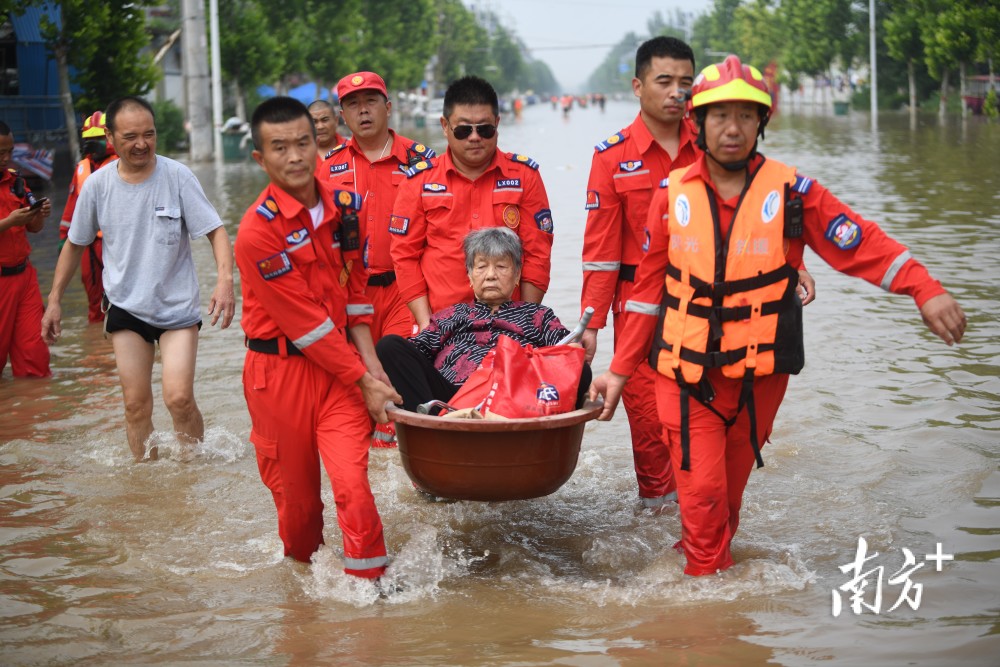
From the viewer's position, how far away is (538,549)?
5.93m

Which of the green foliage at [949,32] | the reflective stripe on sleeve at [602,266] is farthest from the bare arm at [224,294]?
the green foliage at [949,32]

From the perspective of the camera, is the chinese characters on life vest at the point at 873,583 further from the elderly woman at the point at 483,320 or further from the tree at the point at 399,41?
the tree at the point at 399,41

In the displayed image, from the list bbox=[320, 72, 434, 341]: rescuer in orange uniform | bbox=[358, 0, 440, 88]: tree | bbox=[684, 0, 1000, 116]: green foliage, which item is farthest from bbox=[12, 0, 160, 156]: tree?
bbox=[358, 0, 440, 88]: tree

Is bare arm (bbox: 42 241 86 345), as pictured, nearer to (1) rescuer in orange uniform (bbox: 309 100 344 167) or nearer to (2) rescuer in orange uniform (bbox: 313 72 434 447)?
(2) rescuer in orange uniform (bbox: 313 72 434 447)

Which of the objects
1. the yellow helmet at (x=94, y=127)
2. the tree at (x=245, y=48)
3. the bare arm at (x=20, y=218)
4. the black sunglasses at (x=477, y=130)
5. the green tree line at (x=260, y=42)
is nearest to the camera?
the black sunglasses at (x=477, y=130)

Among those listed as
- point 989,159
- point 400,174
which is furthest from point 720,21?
point 400,174

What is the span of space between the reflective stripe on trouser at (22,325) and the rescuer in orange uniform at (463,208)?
3919 mm

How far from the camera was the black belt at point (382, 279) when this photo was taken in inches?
288

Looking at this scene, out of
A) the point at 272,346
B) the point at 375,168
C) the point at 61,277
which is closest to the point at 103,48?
the point at 375,168

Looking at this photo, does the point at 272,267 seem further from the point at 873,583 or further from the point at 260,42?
the point at 260,42

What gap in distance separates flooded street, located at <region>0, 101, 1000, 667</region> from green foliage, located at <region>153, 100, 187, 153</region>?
3068 cm

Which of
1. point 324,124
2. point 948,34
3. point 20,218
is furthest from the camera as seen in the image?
point 948,34

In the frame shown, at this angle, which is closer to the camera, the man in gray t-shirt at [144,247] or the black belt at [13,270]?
the man in gray t-shirt at [144,247]

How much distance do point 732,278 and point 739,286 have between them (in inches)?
1.6
